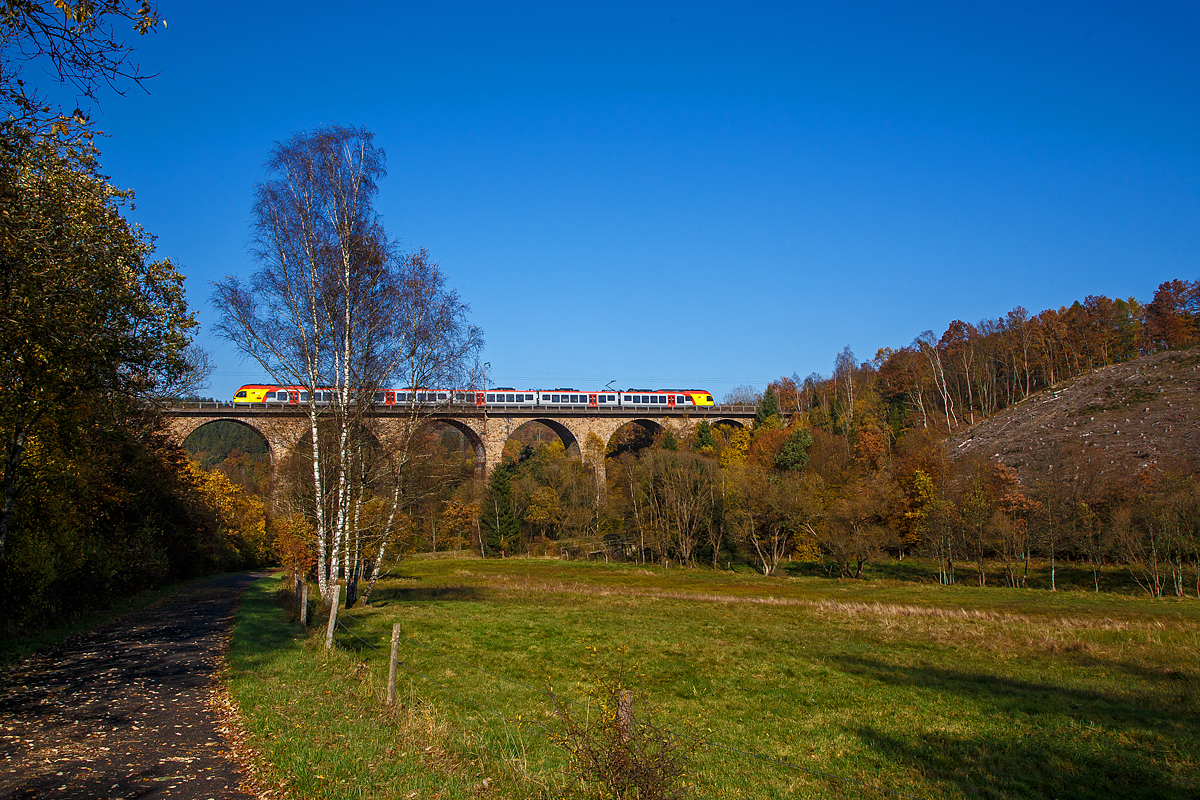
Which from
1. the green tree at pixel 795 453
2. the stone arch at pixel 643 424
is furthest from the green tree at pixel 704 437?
the green tree at pixel 795 453

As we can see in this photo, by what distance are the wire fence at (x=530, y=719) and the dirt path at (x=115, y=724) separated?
284cm

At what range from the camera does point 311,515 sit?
19391mm

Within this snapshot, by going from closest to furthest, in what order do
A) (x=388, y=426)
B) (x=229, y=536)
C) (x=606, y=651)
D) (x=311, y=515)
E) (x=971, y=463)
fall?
(x=606, y=651)
(x=311, y=515)
(x=388, y=426)
(x=229, y=536)
(x=971, y=463)

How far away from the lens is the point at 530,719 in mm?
9570

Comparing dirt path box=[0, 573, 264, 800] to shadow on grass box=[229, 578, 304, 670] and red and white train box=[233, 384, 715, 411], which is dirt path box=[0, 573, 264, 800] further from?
red and white train box=[233, 384, 715, 411]

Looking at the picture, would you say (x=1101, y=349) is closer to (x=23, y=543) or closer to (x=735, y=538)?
(x=735, y=538)

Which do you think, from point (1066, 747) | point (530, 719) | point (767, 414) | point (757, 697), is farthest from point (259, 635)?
point (767, 414)

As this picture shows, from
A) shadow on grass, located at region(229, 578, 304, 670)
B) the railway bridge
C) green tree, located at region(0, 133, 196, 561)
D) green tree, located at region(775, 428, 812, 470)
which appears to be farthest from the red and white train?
green tree, located at region(0, 133, 196, 561)

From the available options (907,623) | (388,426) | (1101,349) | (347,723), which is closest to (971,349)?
(1101,349)

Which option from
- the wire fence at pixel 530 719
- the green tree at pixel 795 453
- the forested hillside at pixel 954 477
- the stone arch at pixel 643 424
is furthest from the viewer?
the stone arch at pixel 643 424

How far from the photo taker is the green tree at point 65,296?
25.7 feet

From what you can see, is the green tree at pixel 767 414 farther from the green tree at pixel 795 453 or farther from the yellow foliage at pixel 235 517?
the yellow foliage at pixel 235 517

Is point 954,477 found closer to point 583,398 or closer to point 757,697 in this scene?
point 583,398

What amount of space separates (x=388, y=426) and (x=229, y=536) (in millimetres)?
27130
